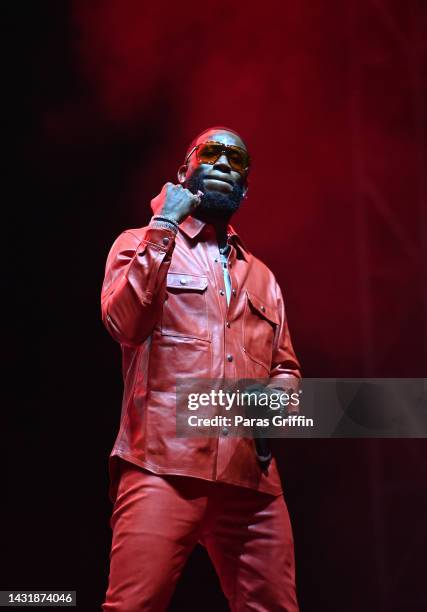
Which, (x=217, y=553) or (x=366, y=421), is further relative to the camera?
(x=366, y=421)

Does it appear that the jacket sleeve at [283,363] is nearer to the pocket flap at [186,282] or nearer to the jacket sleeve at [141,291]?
the pocket flap at [186,282]

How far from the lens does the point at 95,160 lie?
142 inches

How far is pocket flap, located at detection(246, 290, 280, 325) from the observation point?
2436 millimetres

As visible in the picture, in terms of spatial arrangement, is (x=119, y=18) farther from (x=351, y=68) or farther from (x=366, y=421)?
(x=366, y=421)

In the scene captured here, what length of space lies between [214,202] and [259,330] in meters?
0.43

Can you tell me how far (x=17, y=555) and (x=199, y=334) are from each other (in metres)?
1.41

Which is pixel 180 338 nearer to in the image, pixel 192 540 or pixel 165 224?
pixel 165 224

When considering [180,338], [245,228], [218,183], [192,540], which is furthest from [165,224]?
[245,228]

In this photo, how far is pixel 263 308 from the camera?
2475 mm


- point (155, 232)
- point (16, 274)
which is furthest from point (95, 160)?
point (155, 232)

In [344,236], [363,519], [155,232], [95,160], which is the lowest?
[363,519]

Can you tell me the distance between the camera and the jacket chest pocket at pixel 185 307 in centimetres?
221

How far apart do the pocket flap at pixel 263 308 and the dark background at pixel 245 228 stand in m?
1.04

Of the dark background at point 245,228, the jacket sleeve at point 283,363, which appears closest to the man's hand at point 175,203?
the jacket sleeve at point 283,363
